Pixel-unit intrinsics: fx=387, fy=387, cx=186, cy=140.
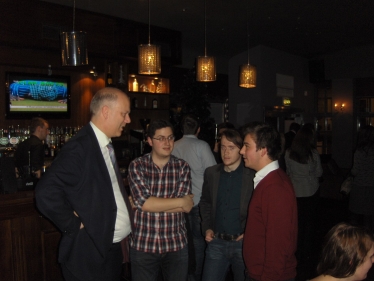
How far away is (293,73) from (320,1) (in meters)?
5.27

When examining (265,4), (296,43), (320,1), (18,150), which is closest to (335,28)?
(296,43)

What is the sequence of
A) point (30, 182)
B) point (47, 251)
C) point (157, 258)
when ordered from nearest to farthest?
point (157, 258), point (47, 251), point (30, 182)

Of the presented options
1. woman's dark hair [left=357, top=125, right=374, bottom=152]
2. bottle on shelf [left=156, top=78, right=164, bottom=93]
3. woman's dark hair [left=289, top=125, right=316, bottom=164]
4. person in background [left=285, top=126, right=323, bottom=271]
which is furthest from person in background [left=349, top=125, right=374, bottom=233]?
bottle on shelf [left=156, top=78, right=164, bottom=93]

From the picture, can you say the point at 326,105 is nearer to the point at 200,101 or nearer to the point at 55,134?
the point at 200,101

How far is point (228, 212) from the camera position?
273 cm

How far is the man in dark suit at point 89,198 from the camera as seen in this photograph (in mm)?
1979

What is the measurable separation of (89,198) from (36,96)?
4958mm

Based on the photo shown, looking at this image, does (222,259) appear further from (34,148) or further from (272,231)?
(34,148)

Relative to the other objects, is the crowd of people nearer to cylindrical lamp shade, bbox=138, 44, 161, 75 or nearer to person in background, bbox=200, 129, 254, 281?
person in background, bbox=200, 129, 254, 281

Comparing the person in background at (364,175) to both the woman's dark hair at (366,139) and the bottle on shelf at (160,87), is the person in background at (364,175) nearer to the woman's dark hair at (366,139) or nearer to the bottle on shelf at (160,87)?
the woman's dark hair at (366,139)

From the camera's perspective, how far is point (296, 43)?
34.0 ft

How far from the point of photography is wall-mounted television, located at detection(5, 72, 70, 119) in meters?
6.18

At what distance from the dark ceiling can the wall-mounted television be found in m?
1.32

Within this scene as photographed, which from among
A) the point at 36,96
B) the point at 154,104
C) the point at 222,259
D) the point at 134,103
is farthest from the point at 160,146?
the point at 154,104
